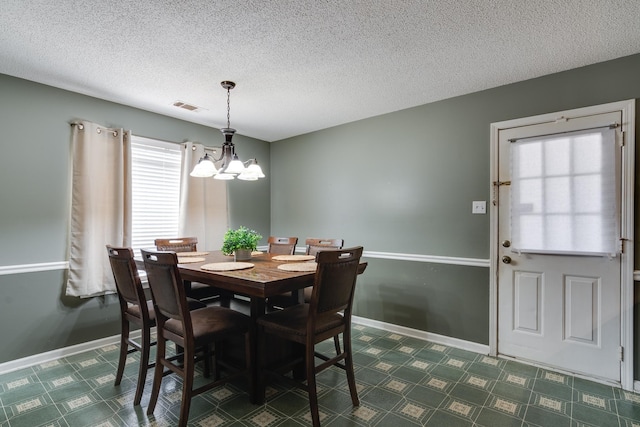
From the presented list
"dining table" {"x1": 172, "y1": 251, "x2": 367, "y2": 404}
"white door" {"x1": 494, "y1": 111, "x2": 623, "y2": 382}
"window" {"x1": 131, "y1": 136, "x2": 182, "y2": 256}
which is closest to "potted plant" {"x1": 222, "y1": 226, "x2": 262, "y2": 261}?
"dining table" {"x1": 172, "y1": 251, "x2": 367, "y2": 404}

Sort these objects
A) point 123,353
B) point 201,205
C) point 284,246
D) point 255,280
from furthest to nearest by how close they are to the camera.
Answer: point 201,205 → point 284,246 → point 123,353 → point 255,280

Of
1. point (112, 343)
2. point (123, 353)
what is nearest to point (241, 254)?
point (123, 353)

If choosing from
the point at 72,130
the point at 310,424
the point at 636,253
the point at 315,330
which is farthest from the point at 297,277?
the point at 72,130

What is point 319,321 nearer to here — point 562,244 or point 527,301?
point 527,301

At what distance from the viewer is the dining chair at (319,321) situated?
6.07 ft

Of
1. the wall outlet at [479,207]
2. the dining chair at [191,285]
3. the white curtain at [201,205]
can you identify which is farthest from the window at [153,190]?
the wall outlet at [479,207]

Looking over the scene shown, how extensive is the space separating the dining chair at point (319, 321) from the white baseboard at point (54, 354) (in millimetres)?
1920

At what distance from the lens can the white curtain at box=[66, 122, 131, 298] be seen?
2.97 meters

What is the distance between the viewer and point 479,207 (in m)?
3.02

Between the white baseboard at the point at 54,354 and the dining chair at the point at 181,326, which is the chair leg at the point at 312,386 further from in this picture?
the white baseboard at the point at 54,354

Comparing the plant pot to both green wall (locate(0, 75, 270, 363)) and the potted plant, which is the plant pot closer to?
the potted plant

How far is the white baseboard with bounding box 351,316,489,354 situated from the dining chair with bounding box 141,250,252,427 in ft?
6.20

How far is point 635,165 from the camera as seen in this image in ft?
7.68

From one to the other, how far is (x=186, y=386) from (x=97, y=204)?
2.17 m
